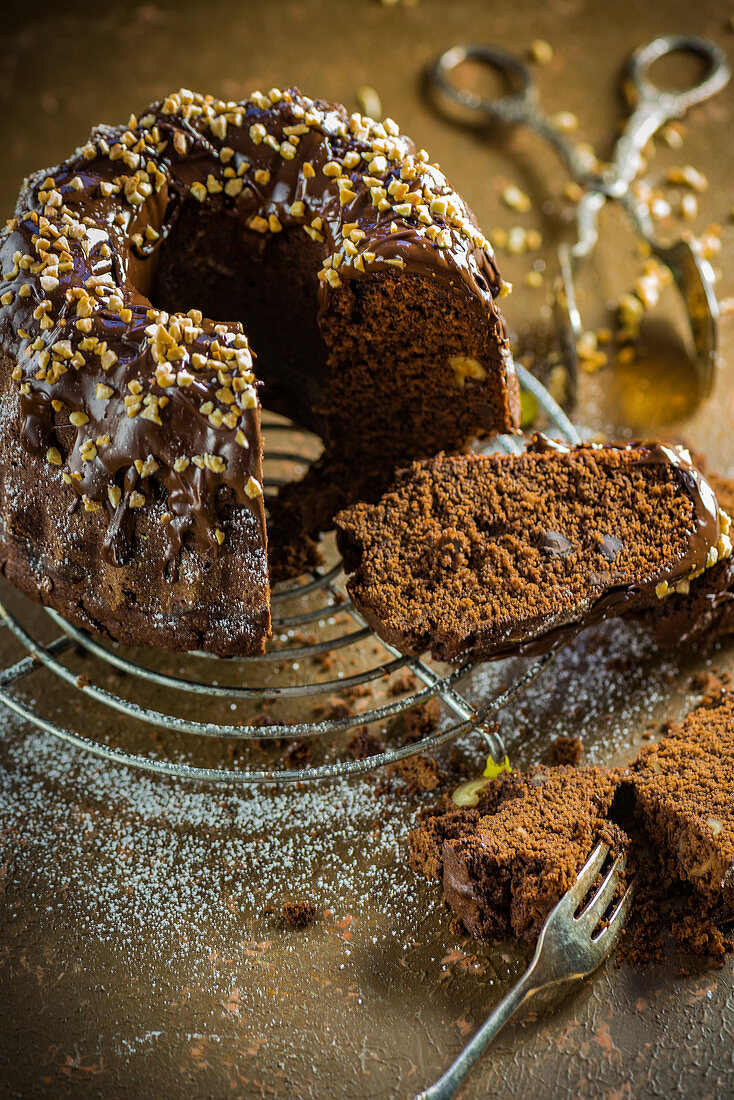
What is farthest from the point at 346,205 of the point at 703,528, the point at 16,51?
the point at 16,51

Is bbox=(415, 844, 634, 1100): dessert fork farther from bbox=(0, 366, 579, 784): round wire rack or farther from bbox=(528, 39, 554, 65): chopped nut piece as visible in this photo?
bbox=(528, 39, 554, 65): chopped nut piece

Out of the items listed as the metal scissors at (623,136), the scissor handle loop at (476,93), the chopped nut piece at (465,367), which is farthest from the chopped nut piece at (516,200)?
the chopped nut piece at (465,367)

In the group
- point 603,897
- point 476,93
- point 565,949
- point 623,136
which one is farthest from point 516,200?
point 565,949

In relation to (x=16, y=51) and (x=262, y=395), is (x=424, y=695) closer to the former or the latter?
(x=262, y=395)

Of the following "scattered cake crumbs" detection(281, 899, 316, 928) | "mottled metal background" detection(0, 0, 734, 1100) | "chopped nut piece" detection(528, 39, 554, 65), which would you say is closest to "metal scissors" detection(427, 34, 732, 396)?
"chopped nut piece" detection(528, 39, 554, 65)

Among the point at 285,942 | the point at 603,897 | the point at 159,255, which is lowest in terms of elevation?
the point at 603,897

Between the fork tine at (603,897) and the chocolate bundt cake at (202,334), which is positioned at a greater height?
the chocolate bundt cake at (202,334)

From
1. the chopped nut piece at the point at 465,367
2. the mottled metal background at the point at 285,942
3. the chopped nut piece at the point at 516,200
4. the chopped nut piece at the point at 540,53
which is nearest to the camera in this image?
the mottled metal background at the point at 285,942

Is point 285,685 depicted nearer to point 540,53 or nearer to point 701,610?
point 701,610

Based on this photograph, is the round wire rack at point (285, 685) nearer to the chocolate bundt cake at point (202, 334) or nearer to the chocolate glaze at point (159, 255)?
the chocolate bundt cake at point (202, 334)
